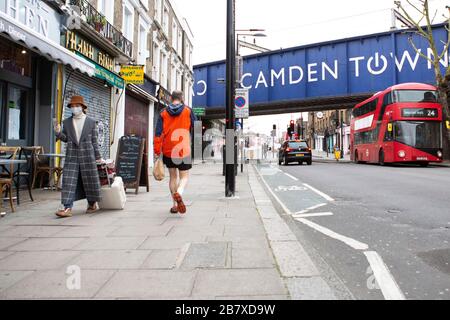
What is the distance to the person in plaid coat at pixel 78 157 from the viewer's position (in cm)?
539

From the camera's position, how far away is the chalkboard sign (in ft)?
26.6

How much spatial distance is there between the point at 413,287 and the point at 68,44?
1002 centimetres

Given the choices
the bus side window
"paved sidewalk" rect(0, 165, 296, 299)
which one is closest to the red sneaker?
"paved sidewalk" rect(0, 165, 296, 299)

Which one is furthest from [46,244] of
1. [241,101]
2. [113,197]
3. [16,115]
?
[241,101]

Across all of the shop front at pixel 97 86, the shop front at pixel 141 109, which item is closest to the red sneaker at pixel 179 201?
the shop front at pixel 97 86

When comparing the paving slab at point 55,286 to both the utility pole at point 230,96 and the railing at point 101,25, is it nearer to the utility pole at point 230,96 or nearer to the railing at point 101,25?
the utility pole at point 230,96

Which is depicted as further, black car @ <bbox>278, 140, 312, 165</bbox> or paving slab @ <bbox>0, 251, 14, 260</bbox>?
black car @ <bbox>278, 140, 312, 165</bbox>

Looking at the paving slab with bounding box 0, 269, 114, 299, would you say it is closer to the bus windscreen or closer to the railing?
the railing

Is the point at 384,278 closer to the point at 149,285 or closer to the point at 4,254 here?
the point at 149,285

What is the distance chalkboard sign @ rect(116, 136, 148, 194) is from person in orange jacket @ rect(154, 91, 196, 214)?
269 centimetres

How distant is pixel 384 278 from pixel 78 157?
14.1 ft

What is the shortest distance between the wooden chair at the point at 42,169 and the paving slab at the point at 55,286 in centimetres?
595

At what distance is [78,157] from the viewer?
217 inches

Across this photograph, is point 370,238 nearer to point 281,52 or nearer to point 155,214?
point 155,214
